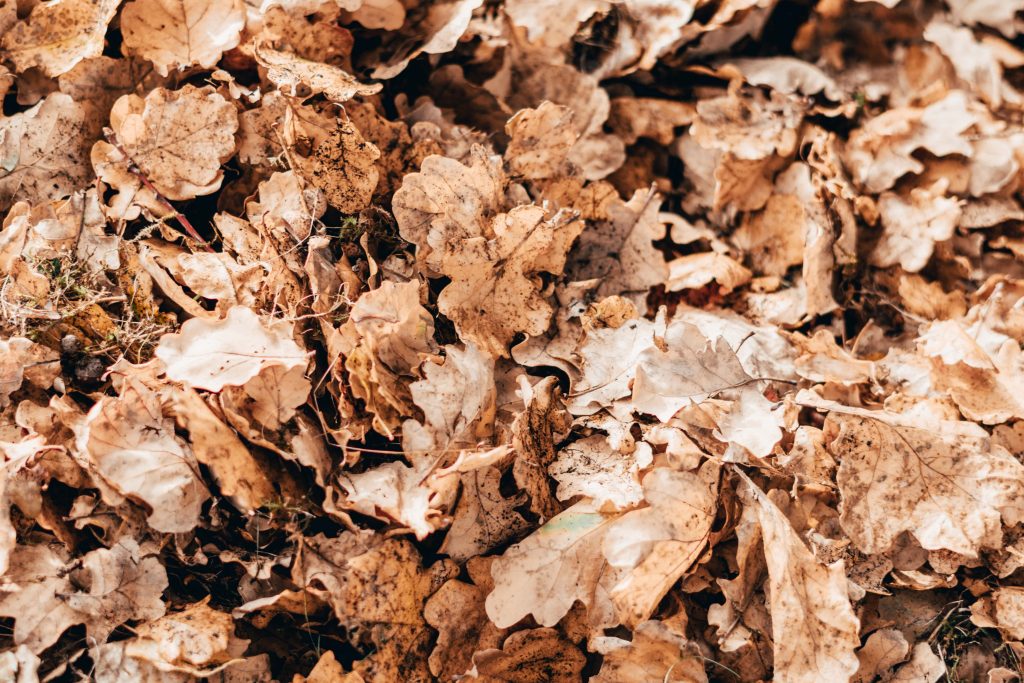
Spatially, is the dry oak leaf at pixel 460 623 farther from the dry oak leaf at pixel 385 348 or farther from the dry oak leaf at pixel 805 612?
the dry oak leaf at pixel 805 612

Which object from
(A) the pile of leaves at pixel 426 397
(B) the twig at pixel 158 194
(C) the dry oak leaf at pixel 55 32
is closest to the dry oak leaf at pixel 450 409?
(A) the pile of leaves at pixel 426 397

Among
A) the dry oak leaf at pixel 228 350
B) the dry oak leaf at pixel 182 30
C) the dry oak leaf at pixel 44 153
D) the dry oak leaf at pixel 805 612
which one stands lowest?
the dry oak leaf at pixel 805 612

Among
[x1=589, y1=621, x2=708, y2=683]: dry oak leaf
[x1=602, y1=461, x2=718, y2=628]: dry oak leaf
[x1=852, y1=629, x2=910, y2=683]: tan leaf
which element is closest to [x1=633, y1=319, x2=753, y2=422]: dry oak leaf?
[x1=602, y1=461, x2=718, y2=628]: dry oak leaf

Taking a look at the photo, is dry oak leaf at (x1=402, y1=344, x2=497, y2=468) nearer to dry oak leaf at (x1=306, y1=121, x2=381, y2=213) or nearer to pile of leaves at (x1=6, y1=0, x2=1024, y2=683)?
pile of leaves at (x1=6, y1=0, x2=1024, y2=683)

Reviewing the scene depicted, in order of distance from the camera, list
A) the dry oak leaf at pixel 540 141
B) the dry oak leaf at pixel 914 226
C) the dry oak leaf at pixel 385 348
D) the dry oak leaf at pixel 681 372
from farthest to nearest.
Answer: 1. the dry oak leaf at pixel 914 226
2. the dry oak leaf at pixel 540 141
3. the dry oak leaf at pixel 681 372
4. the dry oak leaf at pixel 385 348

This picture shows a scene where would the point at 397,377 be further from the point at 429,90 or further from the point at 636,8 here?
the point at 636,8

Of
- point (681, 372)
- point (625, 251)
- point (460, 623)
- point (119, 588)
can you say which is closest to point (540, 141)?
point (625, 251)
